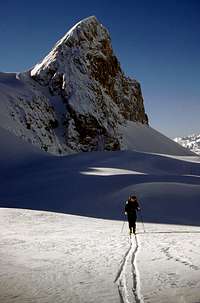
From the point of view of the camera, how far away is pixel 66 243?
1206 centimetres

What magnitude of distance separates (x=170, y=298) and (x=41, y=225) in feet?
41.4

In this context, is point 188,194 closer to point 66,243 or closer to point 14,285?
point 66,243

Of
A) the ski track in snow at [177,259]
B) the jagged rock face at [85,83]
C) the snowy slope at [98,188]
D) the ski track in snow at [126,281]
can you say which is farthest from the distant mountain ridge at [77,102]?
the ski track in snow at [126,281]

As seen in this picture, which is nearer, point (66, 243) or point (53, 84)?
point (66, 243)

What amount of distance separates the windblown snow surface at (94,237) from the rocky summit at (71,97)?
86.7ft

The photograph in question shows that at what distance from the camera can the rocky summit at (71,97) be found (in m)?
67.2

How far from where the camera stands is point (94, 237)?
1364 centimetres

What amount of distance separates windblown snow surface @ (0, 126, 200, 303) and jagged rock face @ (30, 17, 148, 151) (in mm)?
37455

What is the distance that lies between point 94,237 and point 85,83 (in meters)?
74.4

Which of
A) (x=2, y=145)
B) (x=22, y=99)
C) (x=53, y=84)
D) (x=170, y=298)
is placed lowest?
(x=170, y=298)

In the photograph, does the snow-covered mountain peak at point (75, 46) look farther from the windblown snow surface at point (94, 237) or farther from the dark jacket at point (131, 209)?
the dark jacket at point (131, 209)

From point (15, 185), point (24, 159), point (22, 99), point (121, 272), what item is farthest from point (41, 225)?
point (22, 99)

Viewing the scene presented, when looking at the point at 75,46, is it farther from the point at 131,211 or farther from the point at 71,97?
the point at 131,211

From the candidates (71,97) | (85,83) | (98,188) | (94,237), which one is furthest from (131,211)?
(85,83)
